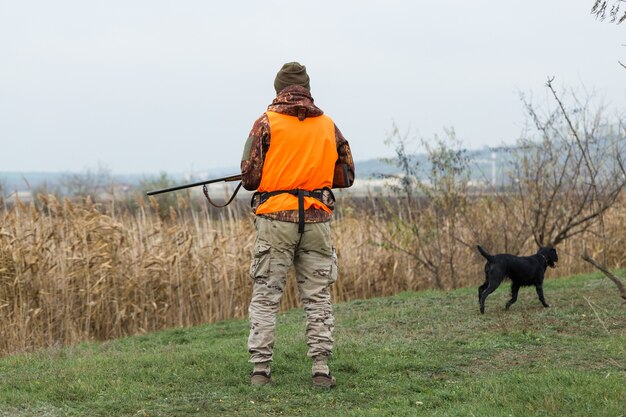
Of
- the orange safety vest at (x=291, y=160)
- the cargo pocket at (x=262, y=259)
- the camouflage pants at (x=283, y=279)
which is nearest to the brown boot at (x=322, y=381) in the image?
the camouflage pants at (x=283, y=279)

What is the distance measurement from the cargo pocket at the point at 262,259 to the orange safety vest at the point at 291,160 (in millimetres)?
263

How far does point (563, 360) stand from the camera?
7473mm

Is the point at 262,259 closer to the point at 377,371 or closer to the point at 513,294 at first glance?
the point at 377,371

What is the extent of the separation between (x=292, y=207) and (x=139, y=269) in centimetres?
573

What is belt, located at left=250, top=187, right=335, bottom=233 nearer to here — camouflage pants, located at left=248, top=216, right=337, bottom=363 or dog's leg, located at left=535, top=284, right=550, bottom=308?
camouflage pants, located at left=248, top=216, right=337, bottom=363

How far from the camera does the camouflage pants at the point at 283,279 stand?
21.4 feet

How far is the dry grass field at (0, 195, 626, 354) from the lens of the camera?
35.3ft

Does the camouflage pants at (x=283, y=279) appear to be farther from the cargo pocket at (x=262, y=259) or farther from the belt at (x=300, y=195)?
the belt at (x=300, y=195)

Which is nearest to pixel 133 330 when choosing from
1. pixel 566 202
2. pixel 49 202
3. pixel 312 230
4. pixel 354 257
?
pixel 49 202

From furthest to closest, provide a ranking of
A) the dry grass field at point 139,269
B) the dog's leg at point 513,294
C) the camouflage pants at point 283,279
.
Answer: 1. the dry grass field at point 139,269
2. the dog's leg at point 513,294
3. the camouflage pants at point 283,279

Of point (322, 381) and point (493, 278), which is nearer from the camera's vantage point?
point (322, 381)

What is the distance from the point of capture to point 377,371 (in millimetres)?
7164

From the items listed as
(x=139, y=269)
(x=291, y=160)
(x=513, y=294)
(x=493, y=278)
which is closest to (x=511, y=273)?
(x=493, y=278)

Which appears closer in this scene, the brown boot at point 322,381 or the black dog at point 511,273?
the brown boot at point 322,381
